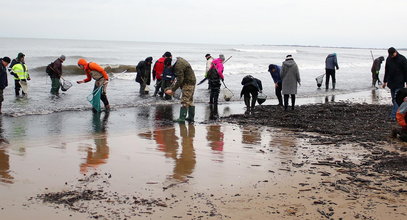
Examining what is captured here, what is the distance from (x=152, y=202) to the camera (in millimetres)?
4680

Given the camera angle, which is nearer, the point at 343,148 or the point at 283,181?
the point at 283,181

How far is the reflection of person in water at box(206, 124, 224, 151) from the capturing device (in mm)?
7652

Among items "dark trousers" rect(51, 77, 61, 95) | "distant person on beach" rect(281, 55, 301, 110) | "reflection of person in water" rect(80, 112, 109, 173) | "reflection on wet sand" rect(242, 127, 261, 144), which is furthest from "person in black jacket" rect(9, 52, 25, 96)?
"reflection on wet sand" rect(242, 127, 261, 144)

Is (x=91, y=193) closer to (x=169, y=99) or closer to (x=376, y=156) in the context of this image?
(x=376, y=156)

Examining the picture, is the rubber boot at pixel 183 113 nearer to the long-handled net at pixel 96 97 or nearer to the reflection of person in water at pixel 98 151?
the reflection of person in water at pixel 98 151

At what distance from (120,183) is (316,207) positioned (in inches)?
90.3

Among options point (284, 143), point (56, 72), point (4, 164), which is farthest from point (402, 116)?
point (56, 72)

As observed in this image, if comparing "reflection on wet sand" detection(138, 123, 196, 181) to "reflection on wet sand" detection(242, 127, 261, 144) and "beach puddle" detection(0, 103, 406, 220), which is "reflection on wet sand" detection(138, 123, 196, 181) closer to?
"beach puddle" detection(0, 103, 406, 220)

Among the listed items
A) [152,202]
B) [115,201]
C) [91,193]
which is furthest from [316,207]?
[91,193]

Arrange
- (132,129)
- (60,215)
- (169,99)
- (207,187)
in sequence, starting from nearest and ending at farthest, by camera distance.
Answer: (60,215) → (207,187) → (132,129) → (169,99)

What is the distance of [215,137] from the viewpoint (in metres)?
8.58

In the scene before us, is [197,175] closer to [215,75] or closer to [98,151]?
[98,151]

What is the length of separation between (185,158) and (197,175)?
998 millimetres

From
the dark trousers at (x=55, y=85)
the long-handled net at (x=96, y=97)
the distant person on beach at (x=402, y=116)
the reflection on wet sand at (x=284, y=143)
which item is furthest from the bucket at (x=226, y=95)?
the distant person on beach at (x=402, y=116)
